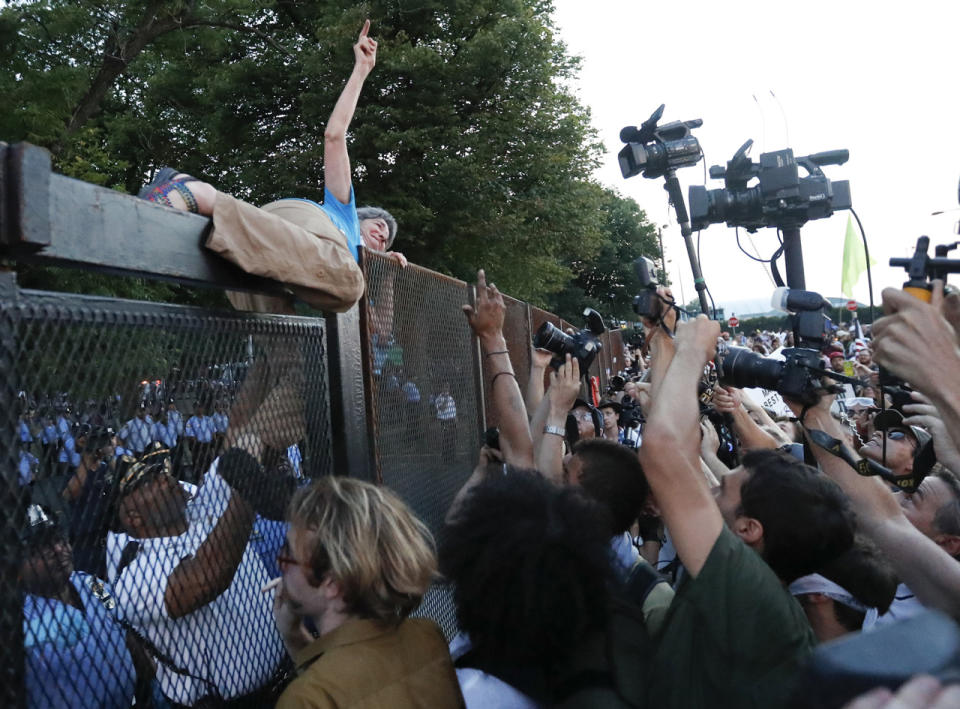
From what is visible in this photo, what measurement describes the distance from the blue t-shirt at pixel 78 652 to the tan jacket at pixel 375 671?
0.33m

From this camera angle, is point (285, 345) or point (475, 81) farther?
point (475, 81)

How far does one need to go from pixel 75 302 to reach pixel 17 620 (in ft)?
1.93

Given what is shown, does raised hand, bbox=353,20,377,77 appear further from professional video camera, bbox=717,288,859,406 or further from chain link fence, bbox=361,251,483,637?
professional video camera, bbox=717,288,859,406

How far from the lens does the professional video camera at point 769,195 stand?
3.58 m

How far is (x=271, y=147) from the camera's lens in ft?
52.8

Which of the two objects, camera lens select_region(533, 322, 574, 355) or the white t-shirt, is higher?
camera lens select_region(533, 322, 574, 355)

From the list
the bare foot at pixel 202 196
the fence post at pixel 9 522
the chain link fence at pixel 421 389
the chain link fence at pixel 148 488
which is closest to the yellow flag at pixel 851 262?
the chain link fence at pixel 421 389

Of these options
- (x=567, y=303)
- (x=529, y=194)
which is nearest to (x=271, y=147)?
(x=529, y=194)

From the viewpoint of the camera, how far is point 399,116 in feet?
49.5

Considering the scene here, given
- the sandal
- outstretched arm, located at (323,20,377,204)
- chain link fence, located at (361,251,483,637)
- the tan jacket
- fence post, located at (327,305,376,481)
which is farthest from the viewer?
chain link fence, located at (361,251,483,637)

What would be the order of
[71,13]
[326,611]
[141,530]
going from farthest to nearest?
[71,13]
[326,611]
[141,530]

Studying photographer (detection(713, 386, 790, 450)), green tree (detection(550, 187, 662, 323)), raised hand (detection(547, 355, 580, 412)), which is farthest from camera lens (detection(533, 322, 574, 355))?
green tree (detection(550, 187, 662, 323))

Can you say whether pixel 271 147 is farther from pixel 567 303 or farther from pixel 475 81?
pixel 567 303

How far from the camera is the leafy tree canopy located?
15.1 metres
